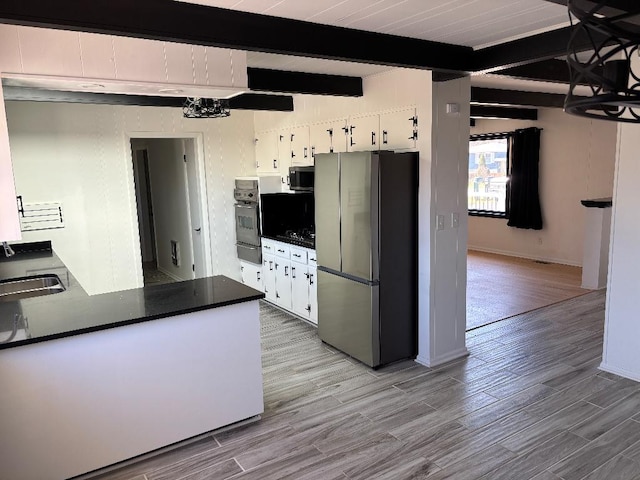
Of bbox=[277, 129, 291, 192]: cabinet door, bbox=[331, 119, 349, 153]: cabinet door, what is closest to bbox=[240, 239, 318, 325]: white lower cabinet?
bbox=[277, 129, 291, 192]: cabinet door

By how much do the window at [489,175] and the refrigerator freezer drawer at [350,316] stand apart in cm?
515

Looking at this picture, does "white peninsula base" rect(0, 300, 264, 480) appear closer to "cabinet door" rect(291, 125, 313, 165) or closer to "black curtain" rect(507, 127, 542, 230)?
"cabinet door" rect(291, 125, 313, 165)

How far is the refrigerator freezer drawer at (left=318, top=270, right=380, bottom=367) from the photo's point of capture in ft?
12.1

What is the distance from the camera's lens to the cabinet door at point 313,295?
15.2 ft

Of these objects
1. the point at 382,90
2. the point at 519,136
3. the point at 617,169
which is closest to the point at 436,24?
the point at 382,90

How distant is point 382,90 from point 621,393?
297 cm

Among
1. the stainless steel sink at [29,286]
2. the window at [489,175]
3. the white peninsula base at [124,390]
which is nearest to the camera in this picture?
the white peninsula base at [124,390]

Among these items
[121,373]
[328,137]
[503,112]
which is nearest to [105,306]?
[121,373]

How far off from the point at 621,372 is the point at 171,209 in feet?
18.6

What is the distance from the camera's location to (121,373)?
2486mm

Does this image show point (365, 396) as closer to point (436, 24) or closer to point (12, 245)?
point (436, 24)

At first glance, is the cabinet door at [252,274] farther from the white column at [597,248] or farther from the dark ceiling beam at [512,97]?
the white column at [597,248]

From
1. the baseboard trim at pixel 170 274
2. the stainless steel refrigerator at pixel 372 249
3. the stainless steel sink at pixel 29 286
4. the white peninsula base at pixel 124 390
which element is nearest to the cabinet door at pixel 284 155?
the stainless steel refrigerator at pixel 372 249

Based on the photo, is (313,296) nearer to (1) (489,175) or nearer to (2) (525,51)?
(2) (525,51)
